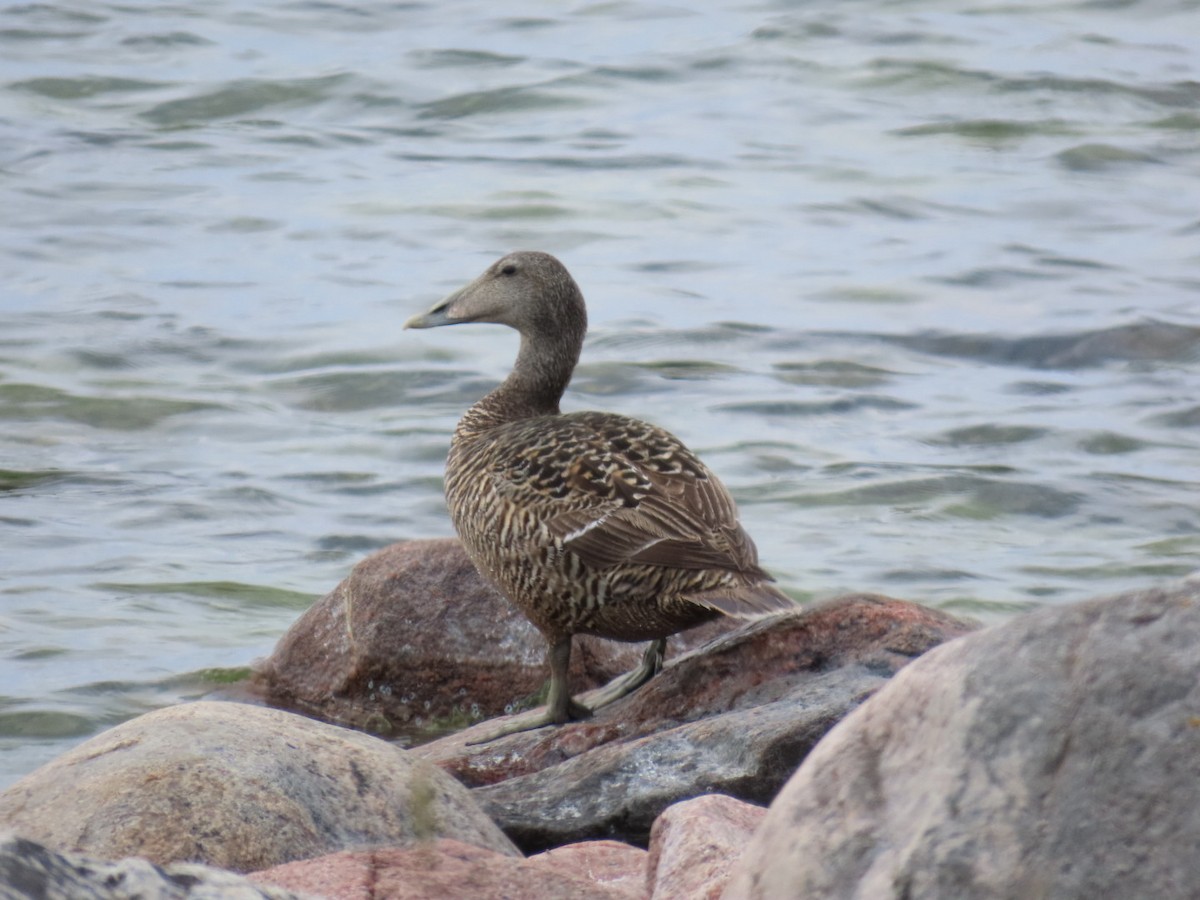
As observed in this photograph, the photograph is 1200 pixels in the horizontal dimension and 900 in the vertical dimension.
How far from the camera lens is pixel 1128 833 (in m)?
2.38

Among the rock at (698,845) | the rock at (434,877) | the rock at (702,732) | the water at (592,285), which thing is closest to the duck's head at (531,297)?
the rock at (702,732)

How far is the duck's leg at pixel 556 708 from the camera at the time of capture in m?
5.78

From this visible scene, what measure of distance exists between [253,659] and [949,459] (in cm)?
404

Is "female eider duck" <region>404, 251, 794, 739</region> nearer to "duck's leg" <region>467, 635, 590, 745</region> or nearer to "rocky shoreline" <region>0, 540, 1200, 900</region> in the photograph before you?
"duck's leg" <region>467, 635, 590, 745</region>

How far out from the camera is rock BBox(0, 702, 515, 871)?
4.11 meters

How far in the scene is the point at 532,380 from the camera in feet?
22.6

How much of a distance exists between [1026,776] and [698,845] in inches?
54.0

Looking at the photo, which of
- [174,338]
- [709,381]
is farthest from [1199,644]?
[174,338]

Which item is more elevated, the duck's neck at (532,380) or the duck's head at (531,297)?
the duck's head at (531,297)

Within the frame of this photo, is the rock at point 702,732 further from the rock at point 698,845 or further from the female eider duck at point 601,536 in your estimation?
the rock at point 698,845

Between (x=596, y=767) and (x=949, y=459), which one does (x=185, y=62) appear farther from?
(x=596, y=767)

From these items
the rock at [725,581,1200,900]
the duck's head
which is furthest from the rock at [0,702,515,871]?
the duck's head

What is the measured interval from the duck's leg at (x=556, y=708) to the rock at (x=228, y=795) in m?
1.24

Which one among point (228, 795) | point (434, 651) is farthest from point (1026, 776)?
point (434, 651)
